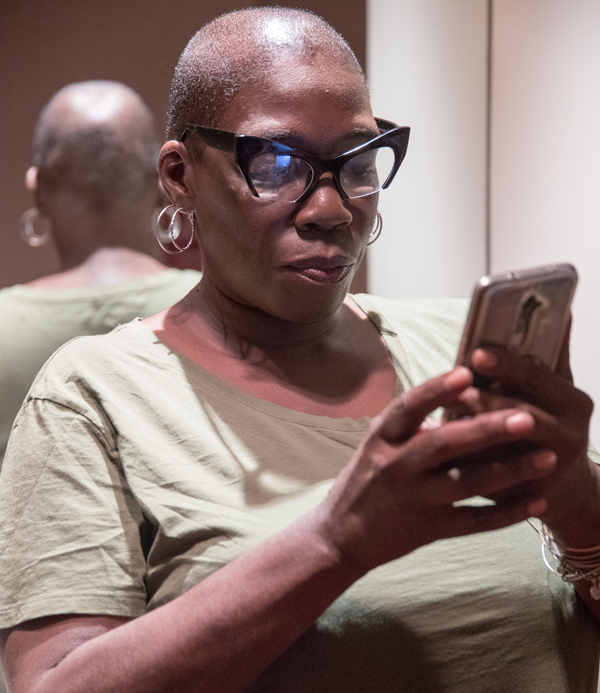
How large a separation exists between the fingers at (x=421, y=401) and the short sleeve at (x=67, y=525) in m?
0.36

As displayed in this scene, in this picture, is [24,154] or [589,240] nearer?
[589,240]

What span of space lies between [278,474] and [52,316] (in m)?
0.89

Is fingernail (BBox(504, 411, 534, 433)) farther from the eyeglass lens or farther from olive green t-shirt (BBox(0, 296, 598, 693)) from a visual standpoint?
the eyeglass lens

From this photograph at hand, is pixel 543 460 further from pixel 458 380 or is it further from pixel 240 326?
pixel 240 326

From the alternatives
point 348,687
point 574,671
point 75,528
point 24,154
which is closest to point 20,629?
point 75,528

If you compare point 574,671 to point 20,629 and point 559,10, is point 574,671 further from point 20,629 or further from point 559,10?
point 559,10

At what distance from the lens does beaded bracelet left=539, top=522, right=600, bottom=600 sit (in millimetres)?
823

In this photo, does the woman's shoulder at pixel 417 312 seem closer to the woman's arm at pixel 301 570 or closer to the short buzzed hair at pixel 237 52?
the short buzzed hair at pixel 237 52

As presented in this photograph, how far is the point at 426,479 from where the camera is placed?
597 mm

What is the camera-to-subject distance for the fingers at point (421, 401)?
56 centimetres

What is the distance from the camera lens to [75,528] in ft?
2.60

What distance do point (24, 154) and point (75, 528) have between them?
1937 mm

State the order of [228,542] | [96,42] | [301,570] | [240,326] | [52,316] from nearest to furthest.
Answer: [301,570] < [228,542] < [240,326] < [52,316] < [96,42]

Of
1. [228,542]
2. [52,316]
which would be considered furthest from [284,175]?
[52,316]
